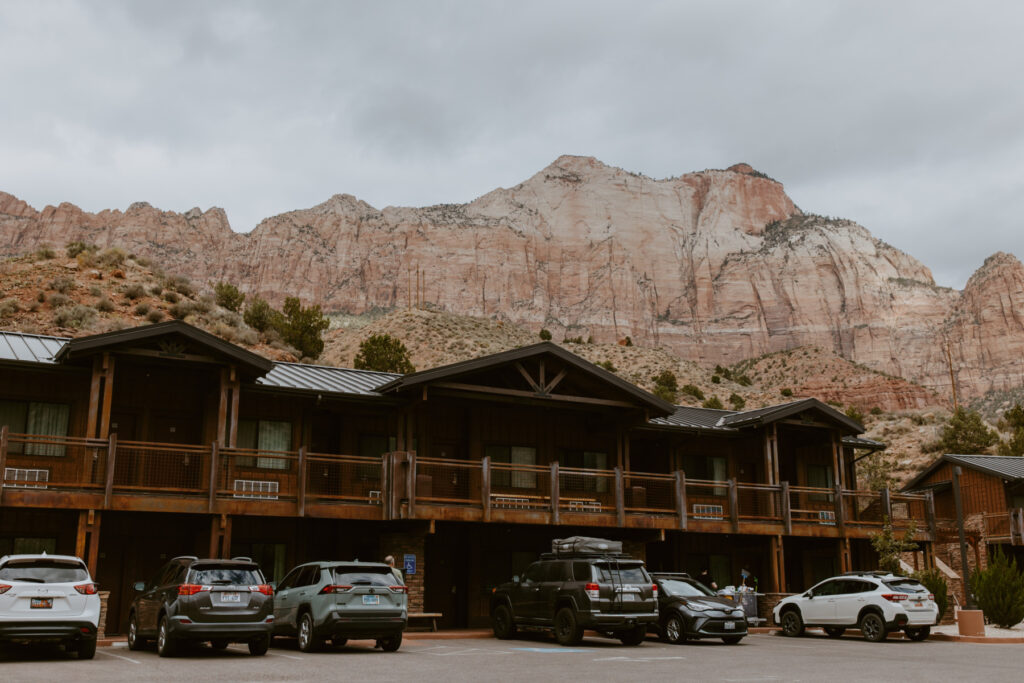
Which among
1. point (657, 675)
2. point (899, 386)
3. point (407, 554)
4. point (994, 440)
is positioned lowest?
point (657, 675)

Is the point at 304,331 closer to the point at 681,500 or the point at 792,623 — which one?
the point at 681,500

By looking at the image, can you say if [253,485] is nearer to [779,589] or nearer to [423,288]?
[779,589]

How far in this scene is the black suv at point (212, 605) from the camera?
1552 cm

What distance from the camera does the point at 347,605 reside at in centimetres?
1680

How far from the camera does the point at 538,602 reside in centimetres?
2033

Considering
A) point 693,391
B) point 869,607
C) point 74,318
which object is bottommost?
point 869,607

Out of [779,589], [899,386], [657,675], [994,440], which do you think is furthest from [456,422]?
[899,386]

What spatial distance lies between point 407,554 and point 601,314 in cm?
13106

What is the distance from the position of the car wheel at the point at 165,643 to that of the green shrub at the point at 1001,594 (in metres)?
22.1

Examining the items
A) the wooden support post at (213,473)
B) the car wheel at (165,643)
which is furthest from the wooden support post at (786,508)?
the car wheel at (165,643)

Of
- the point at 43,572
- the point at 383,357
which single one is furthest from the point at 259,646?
the point at 383,357

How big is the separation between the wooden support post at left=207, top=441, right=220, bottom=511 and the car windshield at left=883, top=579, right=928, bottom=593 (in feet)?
51.6

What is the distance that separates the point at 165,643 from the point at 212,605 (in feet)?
3.47

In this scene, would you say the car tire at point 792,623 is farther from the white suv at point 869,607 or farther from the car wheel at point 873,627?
the car wheel at point 873,627
